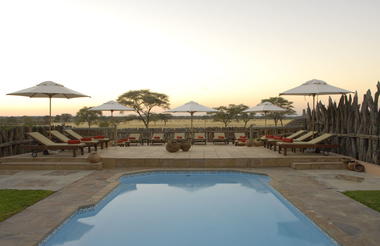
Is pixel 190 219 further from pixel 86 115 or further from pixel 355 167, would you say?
pixel 86 115

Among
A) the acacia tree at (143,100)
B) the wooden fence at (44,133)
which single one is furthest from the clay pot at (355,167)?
the acacia tree at (143,100)

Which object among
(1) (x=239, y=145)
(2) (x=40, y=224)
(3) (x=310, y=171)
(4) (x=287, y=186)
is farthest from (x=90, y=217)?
(1) (x=239, y=145)

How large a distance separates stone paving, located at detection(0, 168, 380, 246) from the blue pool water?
0.18 meters

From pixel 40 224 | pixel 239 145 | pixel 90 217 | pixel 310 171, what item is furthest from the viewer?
pixel 239 145

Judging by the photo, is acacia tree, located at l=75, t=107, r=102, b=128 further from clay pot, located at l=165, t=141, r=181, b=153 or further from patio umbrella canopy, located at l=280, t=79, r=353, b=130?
patio umbrella canopy, located at l=280, t=79, r=353, b=130

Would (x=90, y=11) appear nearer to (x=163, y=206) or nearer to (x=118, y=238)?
(x=163, y=206)

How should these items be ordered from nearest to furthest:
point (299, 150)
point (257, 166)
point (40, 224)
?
point (40, 224) → point (257, 166) → point (299, 150)

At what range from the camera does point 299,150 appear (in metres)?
12.6

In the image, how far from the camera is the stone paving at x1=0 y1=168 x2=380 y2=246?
4105 millimetres

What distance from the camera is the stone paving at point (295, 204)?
4.11 meters

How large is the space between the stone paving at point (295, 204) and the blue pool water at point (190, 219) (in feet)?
0.58

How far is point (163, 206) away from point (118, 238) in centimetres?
201

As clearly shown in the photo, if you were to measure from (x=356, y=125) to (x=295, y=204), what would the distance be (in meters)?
6.24

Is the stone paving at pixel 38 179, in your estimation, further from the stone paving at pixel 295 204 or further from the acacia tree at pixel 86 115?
the acacia tree at pixel 86 115
